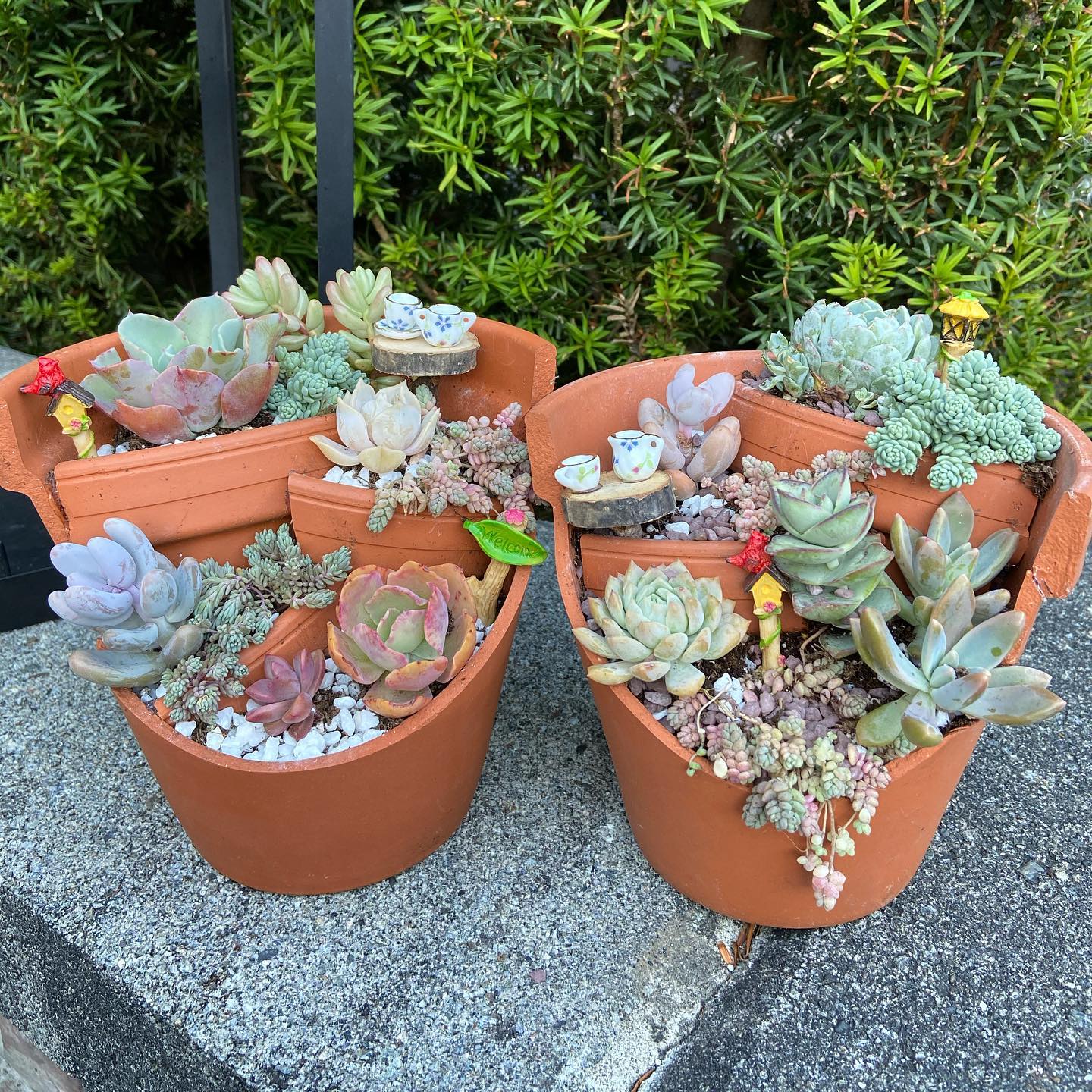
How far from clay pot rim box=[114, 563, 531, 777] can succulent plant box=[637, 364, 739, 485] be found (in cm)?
28

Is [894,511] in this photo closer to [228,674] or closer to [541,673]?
[541,673]

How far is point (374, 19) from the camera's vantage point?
Answer: 1.55 m

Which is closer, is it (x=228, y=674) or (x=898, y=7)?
(x=228, y=674)

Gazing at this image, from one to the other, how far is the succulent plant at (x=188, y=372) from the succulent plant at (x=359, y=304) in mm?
123

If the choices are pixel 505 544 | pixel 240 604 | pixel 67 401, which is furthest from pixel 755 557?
pixel 67 401

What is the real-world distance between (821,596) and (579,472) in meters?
0.31

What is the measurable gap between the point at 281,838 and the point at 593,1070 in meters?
0.44

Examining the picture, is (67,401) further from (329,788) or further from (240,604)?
(329,788)

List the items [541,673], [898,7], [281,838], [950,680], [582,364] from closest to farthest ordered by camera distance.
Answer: [950,680] < [281,838] < [898,7] < [541,673] < [582,364]

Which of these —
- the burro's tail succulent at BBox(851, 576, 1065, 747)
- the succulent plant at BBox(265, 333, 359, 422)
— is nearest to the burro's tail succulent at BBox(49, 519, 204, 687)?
the succulent plant at BBox(265, 333, 359, 422)

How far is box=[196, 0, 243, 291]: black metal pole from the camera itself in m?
1.49

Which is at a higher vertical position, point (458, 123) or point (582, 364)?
point (458, 123)

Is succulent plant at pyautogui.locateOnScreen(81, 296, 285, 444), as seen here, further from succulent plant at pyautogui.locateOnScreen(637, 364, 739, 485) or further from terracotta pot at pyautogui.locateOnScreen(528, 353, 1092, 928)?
succulent plant at pyautogui.locateOnScreen(637, 364, 739, 485)

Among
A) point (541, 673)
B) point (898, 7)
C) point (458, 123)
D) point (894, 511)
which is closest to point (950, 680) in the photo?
point (894, 511)
